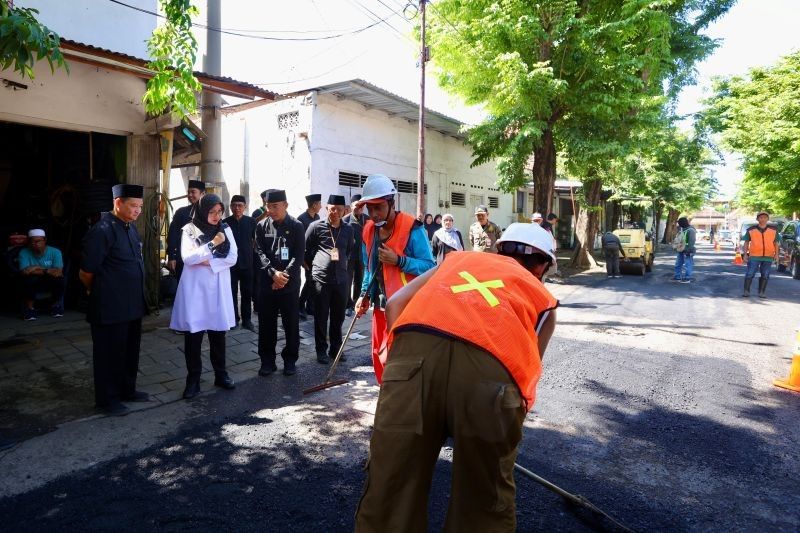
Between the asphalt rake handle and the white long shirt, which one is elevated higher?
the white long shirt

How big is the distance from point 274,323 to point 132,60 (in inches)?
167

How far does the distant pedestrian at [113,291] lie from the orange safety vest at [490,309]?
3376 millimetres

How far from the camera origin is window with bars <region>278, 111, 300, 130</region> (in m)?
12.3

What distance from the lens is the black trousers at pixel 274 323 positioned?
220 inches

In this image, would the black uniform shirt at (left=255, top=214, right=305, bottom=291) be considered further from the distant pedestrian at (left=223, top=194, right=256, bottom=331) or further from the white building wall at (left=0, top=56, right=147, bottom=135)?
the white building wall at (left=0, top=56, right=147, bottom=135)

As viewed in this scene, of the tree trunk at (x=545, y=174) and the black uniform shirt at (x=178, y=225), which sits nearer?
the black uniform shirt at (x=178, y=225)

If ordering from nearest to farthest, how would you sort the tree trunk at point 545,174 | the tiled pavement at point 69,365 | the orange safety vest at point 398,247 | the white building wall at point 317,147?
the orange safety vest at point 398,247, the tiled pavement at point 69,365, the white building wall at point 317,147, the tree trunk at point 545,174

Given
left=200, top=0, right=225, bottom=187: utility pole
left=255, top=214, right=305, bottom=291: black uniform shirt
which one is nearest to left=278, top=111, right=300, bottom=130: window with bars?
left=200, top=0, right=225, bottom=187: utility pole

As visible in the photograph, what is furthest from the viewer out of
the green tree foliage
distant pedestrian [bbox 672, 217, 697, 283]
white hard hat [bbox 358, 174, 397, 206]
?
distant pedestrian [bbox 672, 217, 697, 283]

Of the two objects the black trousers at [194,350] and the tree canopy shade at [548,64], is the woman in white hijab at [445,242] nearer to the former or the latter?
the black trousers at [194,350]

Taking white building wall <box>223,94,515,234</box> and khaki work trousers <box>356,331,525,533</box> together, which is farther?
white building wall <box>223,94,515,234</box>

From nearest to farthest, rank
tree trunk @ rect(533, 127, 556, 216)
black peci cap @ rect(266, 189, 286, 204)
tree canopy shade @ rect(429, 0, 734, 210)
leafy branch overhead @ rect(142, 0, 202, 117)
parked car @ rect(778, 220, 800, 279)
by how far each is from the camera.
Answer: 1. black peci cap @ rect(266, 189, 286, 204)
2. leafy branch overhead @ rect(142, 0, 202, 117)
3. tree canopy shade @ rect(429, 0, 734, 210)
4. tree trunk @ rect(533, 127, 556, 216)
5. parked car @ rect(778, 220, 800, 279)

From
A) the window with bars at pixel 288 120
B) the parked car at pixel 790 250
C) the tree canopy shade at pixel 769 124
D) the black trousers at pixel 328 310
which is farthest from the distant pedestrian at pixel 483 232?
the tree canopy shade at pixel 769 124

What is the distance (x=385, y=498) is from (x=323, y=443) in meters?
2.14
